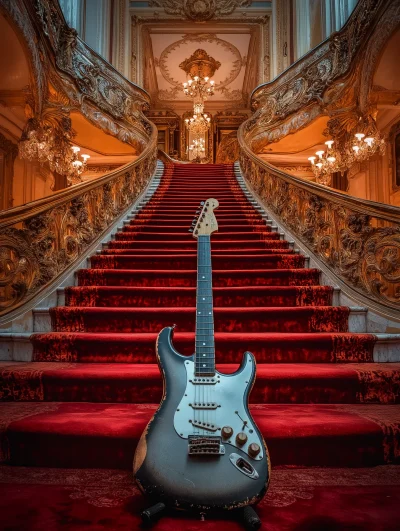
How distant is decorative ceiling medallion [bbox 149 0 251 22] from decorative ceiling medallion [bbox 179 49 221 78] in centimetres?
99

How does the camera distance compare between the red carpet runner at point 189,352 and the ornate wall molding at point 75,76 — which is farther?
the ornate wall molding at point 75,76

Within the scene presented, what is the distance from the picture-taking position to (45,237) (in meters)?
2.75

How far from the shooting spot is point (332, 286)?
9.32 feet

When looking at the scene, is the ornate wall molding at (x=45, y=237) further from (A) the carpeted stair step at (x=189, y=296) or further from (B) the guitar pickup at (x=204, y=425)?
(B) the guitar pickup at (x=204, y=425)

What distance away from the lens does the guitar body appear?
106 centimetres

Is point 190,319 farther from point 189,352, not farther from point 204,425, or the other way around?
point 204,425

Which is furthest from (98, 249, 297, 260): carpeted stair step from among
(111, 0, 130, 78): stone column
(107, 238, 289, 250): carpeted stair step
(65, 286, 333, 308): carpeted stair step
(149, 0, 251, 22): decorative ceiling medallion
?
(149, 0, 251, 22): decorative ceiling medallion

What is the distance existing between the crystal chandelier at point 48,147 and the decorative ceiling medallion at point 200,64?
487cm

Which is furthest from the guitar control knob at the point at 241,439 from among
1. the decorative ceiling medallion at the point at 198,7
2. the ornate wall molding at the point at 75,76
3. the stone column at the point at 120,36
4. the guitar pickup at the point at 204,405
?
the decorative ceiling medallion at the point at 198,7

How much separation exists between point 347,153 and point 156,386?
21.3 ft

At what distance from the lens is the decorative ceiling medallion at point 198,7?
33.9 feet

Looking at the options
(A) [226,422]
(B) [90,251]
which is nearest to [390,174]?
(B) [90,251]

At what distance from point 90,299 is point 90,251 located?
0.89 meters

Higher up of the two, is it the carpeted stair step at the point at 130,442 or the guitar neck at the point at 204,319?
the guitar neck at the point at 204,319
